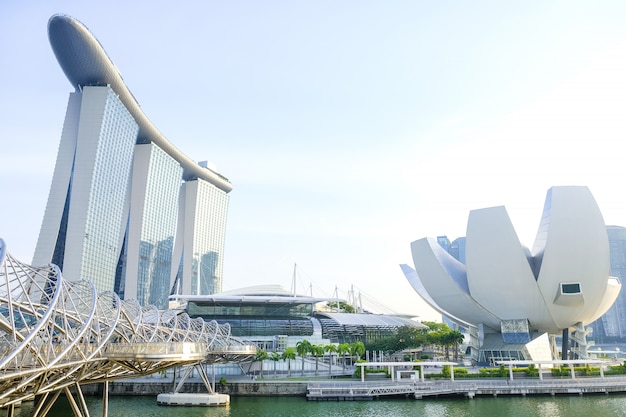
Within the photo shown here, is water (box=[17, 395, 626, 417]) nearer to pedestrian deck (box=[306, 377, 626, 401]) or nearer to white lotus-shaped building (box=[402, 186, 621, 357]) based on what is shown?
pedestrian deck (box=[306, 377, 626, 401])

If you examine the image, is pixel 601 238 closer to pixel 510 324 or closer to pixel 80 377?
pixel 510 324

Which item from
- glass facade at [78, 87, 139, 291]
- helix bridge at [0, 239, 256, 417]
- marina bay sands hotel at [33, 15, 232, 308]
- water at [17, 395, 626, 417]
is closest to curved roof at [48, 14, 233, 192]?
marina bay sands hotel at [33, 15, 232, 308]

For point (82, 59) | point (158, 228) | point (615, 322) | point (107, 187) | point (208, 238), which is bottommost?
point (615, 322)

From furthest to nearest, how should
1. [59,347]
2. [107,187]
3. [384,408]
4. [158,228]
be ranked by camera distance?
[158,228], [107,187], [384,408], [59,347]

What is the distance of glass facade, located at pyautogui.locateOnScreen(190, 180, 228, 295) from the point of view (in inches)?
5492

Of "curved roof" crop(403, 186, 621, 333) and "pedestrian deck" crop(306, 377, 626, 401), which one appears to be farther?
"curved roof" crop(403, 186, 621, 333)

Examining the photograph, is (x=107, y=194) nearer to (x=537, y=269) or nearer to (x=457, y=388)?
(x=457, y=388)

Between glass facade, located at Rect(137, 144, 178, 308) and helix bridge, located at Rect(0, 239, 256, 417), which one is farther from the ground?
glass facade, located at Rect(137, 144, 178, 308)

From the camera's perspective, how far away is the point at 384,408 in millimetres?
37781

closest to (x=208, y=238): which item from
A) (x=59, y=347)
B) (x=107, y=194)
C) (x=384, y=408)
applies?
(x=107, y=194)

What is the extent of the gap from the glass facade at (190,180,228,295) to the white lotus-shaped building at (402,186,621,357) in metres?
82.7

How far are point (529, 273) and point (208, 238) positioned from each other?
104 meters

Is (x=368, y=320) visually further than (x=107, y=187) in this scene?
No

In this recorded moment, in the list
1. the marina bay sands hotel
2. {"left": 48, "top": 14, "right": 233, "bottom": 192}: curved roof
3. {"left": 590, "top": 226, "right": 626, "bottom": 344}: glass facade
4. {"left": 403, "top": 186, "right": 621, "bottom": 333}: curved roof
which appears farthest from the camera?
{"left": 590, "top": 226, "right": 626, "bottom": 344}: glass facade
